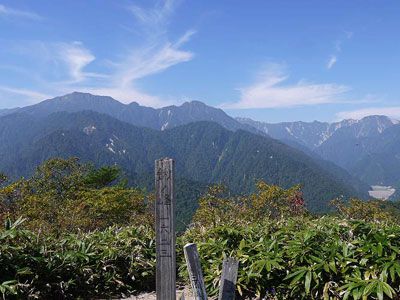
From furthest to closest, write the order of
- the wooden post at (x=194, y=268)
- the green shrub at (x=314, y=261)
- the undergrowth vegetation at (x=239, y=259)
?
1. the undergrowth vegetation at (x=239, y=259)
2. the green shrub at (x=314, y=261)
3. the wooden post at (x=194, y=268)

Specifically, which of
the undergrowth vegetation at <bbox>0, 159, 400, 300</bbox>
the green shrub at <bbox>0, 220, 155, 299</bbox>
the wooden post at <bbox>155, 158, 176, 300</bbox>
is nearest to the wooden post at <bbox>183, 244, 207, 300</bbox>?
the wooden post at <bbox>155, 158, 176, 300</bbox>

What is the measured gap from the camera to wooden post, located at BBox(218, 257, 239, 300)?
3354mm

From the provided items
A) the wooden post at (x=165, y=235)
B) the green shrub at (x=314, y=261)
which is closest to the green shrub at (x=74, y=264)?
the green shrub at (x=314, y=261)

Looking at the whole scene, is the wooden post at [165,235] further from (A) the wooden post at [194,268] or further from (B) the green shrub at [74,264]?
(B) the green shrub at [74,264]

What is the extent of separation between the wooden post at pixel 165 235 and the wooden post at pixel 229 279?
15.9 inches

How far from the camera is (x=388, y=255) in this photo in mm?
4859

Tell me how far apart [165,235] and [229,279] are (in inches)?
25.4

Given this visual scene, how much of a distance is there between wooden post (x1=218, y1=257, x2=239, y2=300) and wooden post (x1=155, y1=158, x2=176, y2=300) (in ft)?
1.33

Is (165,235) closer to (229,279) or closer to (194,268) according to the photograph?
(194,268)

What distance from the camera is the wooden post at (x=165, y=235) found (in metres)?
3.27

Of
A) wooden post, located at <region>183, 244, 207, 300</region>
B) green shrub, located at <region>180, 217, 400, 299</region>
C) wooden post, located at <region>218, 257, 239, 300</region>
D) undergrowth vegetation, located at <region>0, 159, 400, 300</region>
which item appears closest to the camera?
wooden post, located at <region>183, 244, 207, 300</region>

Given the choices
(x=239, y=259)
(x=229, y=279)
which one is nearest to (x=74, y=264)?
(x=239, y=259)

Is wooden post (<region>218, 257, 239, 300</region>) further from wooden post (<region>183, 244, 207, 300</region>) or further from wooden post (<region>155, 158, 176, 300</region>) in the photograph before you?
wooden post (<region>155, 158, 176, 300</region>)

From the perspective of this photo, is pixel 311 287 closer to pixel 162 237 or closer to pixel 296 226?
pixel 296 226
